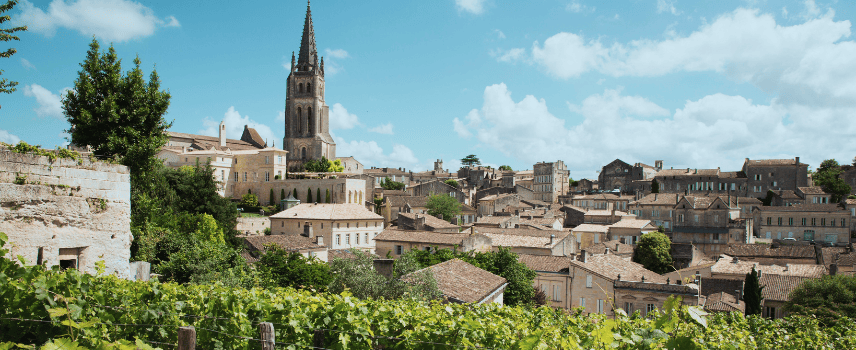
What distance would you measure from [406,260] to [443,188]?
201 feet

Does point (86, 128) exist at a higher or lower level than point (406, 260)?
higher

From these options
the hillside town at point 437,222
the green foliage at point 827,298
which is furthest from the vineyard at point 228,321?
the green foliage at point 827,298

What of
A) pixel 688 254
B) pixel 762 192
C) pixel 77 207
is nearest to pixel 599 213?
pixel 688 254

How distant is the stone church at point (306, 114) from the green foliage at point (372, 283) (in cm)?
6526

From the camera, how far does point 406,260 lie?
17.4 m

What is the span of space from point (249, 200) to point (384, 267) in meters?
48.4

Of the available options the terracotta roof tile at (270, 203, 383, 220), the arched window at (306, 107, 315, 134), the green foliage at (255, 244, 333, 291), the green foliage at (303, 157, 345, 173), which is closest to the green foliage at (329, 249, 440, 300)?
the green foliage at (255, 244, 333, 291)

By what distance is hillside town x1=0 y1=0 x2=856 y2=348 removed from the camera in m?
10.6

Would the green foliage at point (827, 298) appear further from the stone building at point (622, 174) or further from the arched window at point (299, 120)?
the arched window at point (299, 120)

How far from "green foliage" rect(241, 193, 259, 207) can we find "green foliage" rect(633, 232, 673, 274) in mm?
42118

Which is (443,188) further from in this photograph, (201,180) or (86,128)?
(86,128)

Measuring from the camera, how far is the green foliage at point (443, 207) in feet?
207

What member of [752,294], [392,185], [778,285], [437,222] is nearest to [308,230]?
[437,222]

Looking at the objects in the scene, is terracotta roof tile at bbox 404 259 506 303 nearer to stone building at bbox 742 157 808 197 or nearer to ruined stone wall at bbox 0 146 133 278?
ruined stone wall at bbox 0 146 133 278
